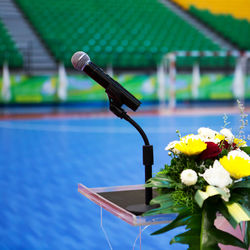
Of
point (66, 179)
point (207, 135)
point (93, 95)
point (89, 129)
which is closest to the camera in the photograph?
point (207, 135)

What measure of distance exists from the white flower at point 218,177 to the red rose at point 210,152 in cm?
9

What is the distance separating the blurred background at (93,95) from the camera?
3311 millimetres

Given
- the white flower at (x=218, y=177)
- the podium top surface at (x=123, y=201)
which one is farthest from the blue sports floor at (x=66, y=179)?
the white flower at (x=218, y=177)

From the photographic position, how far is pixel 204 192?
124cm

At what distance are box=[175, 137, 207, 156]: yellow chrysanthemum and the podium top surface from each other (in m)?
0.20

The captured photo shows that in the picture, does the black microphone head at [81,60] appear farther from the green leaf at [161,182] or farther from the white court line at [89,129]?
the white court line at [89,129]

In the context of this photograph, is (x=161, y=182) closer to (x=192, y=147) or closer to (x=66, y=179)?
(x=192, y=147)

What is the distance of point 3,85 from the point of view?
1213cm

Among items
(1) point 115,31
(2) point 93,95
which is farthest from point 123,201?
(1) point 115,31

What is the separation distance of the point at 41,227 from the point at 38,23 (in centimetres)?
1280

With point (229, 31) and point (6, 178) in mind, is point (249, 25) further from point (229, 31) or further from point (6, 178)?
point (6, 178)

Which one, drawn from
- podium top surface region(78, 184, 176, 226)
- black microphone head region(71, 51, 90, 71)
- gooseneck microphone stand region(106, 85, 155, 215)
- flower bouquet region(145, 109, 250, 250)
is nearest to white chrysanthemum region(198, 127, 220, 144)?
flower bouquet region(145, 109, 250, 250)

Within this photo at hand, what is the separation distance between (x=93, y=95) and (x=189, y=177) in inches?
481

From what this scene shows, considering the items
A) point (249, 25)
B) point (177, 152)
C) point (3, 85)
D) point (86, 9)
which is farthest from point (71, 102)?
point (177, 152)
